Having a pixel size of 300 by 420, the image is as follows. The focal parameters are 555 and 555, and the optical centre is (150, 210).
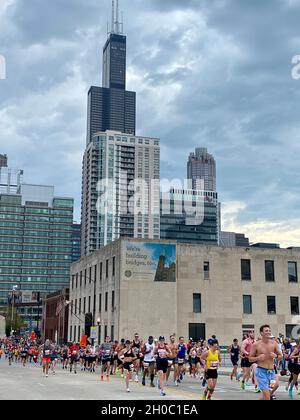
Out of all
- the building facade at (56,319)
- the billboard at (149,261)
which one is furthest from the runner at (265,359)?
the building facade at (56,319)

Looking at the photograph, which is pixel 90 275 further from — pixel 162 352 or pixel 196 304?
pixel 162 352

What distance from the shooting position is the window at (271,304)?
183ft

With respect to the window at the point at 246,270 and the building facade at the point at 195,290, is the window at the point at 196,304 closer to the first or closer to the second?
the building facade at the point at 195,290

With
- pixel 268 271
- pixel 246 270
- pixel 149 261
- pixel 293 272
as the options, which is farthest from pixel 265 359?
pixel 293 272

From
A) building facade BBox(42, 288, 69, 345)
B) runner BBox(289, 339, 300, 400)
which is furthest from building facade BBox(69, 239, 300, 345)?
runner BBox(289, 339, 300, 400)

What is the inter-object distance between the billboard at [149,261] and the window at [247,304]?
310 inches

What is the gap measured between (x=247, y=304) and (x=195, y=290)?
5709 mm

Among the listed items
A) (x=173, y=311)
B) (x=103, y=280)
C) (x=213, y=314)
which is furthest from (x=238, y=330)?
(x=103, y=280)

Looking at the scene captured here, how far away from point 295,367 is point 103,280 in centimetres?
4103

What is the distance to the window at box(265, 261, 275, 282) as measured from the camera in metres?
56.6

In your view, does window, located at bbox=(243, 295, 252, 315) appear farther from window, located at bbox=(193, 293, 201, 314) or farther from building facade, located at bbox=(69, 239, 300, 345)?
window, located at bbox=(193, 293, 201, 314)

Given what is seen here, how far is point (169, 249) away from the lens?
53719 millimetres
